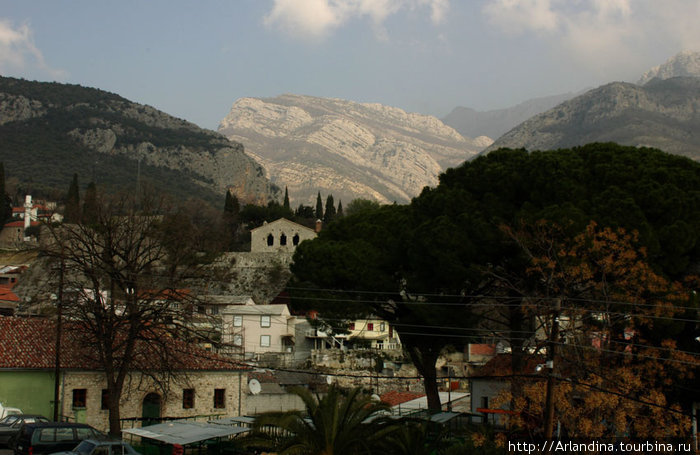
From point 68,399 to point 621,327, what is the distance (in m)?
23.1

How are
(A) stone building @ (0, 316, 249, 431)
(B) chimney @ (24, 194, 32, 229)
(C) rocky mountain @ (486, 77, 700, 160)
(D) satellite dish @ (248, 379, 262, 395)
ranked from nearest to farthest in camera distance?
(A) stone building @ (0, 316, 249, 431) < (D) satellite dish @ (248, 379, 262, 395) < (B) chimney @ (24, 194, 32, 229) < (C) rocky mountain @ (486, 77, 700, 160)

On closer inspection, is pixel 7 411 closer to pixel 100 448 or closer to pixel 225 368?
pixel 225 368

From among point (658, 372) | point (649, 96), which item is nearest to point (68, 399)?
point (658, 372)

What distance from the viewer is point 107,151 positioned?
16862 cm

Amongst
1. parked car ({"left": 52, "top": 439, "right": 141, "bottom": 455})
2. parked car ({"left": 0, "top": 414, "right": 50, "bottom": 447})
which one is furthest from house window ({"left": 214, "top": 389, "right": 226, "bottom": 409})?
parked car ({"left": 52, "top": 439, "right": 141, "bottom": 455})

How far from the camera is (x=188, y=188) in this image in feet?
525

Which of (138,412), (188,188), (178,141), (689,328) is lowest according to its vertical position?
(138,412)

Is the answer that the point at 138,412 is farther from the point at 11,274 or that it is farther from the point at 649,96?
the point at 649,96

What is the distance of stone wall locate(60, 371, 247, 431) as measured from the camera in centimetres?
3177

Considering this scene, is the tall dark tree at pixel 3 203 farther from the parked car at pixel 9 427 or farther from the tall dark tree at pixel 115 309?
the parked car at pixel 9 427

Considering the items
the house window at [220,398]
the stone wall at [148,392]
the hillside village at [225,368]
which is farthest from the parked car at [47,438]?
the house window at [220,398]

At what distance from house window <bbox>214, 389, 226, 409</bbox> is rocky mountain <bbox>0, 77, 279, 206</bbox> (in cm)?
11177

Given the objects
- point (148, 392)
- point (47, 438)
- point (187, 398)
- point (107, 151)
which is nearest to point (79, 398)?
point (148, 392)

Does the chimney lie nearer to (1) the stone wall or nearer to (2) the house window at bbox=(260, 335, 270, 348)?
(2) the house window at bbox=(260, 335, 270, 348)
